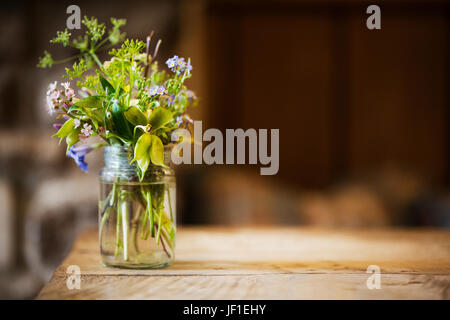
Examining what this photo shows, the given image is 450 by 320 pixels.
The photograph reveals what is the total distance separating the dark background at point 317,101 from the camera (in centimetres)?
249

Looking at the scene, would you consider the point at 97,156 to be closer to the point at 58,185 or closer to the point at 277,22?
the point at 58,185

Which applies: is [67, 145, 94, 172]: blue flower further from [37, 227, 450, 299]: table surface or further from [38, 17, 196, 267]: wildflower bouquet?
[37, 227, 450, 299]: table surface

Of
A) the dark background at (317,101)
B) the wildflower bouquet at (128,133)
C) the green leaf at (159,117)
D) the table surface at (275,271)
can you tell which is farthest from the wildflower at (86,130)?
the dark background at (317,101)

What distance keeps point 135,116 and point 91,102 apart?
9 centimetres

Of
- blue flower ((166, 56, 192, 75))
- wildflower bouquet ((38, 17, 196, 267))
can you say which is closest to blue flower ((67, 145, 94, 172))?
wildflower bouquet ((38, 17, 196, 267))

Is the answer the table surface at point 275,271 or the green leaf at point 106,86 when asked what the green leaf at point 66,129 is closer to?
the green leaf at point 106,86

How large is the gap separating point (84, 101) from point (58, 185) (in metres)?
1.69

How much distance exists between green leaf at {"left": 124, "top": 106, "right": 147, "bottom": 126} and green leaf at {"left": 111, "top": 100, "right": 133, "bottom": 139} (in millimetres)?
20

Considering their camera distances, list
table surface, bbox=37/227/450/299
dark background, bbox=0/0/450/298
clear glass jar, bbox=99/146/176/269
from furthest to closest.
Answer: dark background, bbox=0/0/450/298 → clear glass jar, bbox=99/146/176/269 → table surface, bbox=37/227/450/299

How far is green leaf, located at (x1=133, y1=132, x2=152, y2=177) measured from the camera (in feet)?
2.66

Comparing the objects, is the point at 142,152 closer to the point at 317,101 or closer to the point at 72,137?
the point at 72,137

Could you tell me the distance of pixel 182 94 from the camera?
93cm
